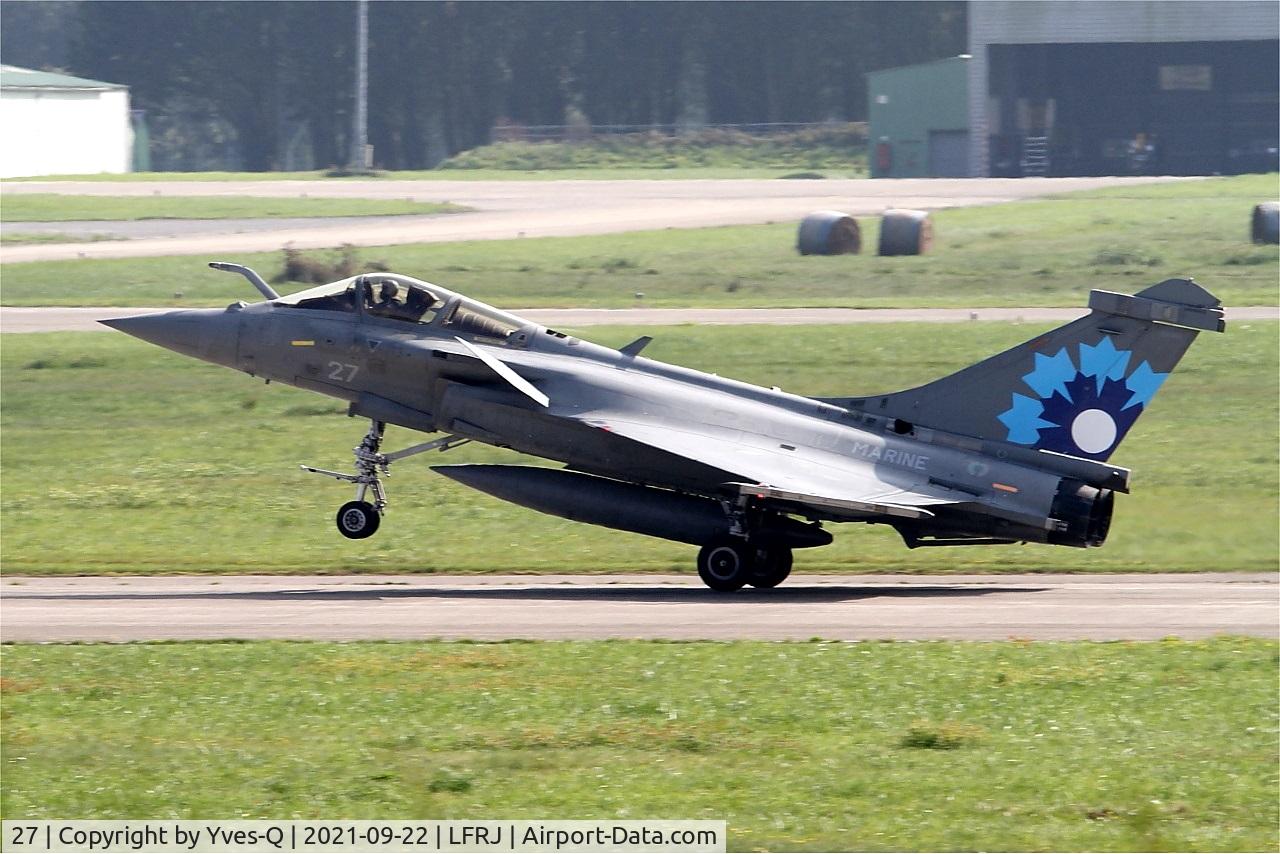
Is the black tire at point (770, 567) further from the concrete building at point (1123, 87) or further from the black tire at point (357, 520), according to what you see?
the concrete building at point (1123, 87)

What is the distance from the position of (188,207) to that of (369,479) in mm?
41551

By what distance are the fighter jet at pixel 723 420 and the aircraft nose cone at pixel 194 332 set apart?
0.03m

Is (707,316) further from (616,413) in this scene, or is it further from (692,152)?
(692,152)

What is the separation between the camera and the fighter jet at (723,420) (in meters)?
20.5

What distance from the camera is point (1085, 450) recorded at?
2081 cm

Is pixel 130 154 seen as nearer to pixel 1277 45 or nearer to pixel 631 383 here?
Answer: pixel 1277 45

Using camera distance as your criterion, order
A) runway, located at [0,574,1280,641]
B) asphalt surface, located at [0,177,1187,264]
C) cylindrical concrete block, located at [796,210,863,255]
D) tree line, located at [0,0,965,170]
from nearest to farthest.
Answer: runway, located at [0,574,1280,641] → cylindrical concrete block, located at [796,210,863,255] → asphalt surface, located at [0,177,1187,264] → tree line, located at [0,0,965,170]

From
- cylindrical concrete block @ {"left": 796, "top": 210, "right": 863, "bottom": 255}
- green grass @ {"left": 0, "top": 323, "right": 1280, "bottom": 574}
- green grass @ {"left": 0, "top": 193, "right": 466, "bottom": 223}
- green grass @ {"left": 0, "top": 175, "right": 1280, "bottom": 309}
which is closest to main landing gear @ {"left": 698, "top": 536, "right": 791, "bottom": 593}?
green grass @ {"left": 0, "top": 323, "right": 1280, "bottom": 574}

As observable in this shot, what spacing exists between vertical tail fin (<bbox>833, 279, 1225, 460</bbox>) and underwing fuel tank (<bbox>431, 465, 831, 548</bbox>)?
2.47 metres

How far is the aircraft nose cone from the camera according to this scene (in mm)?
22672

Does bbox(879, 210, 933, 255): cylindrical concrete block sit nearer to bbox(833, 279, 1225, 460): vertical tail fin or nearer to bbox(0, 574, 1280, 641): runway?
bbox(0, 574, 1280, 641): runway

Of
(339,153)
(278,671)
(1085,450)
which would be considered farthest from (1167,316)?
(339,153)

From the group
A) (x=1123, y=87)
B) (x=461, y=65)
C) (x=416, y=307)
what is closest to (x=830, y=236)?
(x=416, y=307)

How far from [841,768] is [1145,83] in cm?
7489
